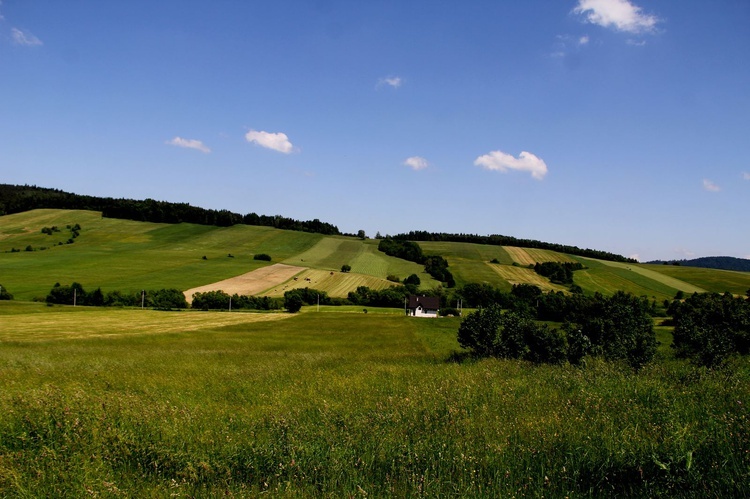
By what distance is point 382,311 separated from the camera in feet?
271

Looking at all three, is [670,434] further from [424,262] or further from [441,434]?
[424,262]

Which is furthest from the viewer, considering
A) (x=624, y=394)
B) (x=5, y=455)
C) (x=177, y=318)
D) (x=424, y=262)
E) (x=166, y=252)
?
(x=424, y=262)

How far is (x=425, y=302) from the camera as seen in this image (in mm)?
84625

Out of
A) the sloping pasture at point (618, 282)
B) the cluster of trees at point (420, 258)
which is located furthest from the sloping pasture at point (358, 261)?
the sloping pasture at point (618, 282)

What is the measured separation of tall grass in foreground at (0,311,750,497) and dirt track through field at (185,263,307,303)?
2995 inches

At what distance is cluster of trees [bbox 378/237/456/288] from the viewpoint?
110 meters

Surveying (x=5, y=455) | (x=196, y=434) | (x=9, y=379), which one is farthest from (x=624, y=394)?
(x=9, y=379)

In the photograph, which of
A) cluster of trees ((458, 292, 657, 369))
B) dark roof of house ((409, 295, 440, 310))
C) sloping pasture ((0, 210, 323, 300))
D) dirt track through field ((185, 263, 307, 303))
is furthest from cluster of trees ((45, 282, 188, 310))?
cluster of trees ((458, 292, 657, 369))

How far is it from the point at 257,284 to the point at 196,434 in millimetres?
86884

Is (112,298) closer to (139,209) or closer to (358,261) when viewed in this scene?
(358,261)

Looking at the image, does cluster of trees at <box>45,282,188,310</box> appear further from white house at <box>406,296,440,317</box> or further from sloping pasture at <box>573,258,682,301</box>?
sloping pasture at <box>573,258,682,301</box>

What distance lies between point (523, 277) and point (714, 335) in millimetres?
90134

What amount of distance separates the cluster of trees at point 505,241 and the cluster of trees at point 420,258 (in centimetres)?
2000

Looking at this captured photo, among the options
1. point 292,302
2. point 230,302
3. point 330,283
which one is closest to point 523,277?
point 330,283
